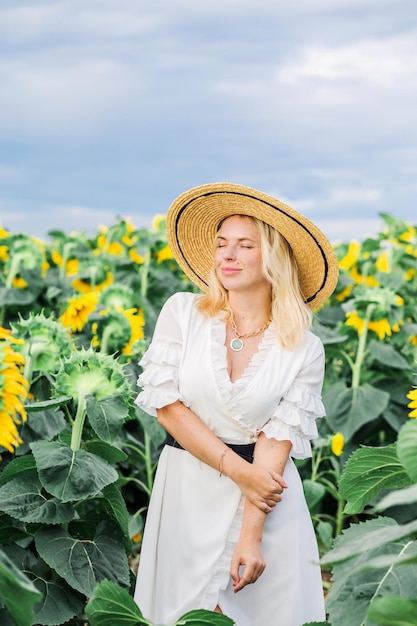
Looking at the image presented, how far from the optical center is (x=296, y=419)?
8.42ft

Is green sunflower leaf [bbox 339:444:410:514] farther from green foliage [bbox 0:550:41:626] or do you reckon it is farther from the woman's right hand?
green foliage [bbox 0:550:41:626]

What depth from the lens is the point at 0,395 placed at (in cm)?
174

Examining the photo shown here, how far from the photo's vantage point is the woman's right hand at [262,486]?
2.50 meters

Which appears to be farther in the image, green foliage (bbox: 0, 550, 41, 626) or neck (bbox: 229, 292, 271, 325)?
neck (bbox: 229, 292, 271, 325)

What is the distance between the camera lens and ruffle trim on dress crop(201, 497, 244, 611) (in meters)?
2.58

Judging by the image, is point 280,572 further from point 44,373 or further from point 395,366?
point 395,366

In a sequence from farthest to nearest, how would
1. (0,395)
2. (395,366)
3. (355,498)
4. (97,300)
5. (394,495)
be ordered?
(395,366), (97,300), (355,498), (0,395), (394,495)

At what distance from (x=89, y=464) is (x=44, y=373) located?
0.63m

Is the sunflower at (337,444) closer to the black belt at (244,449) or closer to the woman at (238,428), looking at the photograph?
the woman at (238,428)

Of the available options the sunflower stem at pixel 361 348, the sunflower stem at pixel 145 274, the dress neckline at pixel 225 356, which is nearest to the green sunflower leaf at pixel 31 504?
the dress neckline at pixel 225 356

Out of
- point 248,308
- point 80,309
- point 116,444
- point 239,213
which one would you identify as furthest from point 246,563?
Result: point 80,309

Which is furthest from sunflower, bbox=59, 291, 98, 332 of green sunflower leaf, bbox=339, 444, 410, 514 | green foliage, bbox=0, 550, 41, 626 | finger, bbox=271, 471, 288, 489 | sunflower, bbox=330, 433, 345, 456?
green foliage, bbox=0, 550, 41, 626

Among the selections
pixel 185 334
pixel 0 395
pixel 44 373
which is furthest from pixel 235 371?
pixel 0 395

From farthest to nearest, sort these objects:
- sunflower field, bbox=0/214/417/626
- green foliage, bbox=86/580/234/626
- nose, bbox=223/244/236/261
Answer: nose, bbox=223/244/236/261 → green foliage, bbox=86/580/234/626 → sunflower field, bbox=0/214/417/626
